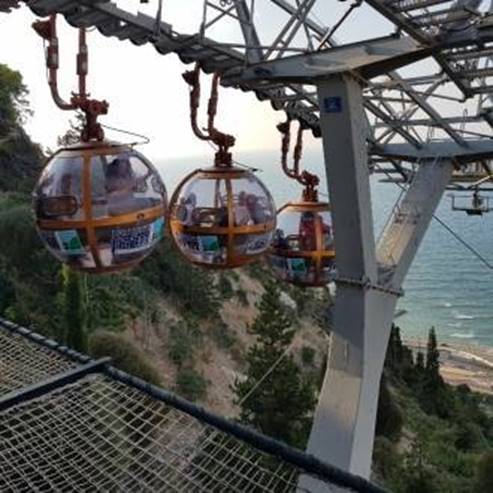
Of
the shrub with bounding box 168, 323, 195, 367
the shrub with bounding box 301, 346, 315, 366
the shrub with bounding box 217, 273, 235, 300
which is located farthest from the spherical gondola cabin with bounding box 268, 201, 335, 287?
the shrub with bounding box 217, 273, 235, 300

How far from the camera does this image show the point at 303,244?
532cm

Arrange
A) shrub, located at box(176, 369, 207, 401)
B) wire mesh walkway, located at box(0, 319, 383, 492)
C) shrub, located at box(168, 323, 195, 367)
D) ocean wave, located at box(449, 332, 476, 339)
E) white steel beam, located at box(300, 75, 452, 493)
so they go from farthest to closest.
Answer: ocean wave, located at box(449, 332, 476, 339), shrub, located at box(168, 323, 195, 367), shrub, located at box(176, 369, 207, 401), white steel beam, located at box(300, 75, 452, 493), wire mesh walkway, located at box(0, 319, 383, 492)

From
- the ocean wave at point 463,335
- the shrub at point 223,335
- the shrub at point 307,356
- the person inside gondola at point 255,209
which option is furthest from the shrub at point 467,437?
the ocean wave at point 463,335

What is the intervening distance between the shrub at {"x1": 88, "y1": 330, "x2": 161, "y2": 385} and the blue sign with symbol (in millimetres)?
6460

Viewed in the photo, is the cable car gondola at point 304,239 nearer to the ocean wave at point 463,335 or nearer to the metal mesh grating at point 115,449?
the metal mesh grating at point 115,449

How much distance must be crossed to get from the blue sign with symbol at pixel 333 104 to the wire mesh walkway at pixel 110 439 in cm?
279

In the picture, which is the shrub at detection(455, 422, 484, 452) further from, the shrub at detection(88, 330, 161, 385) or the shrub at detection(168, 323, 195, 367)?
the shrub at detection(88, 330, 161, 385)

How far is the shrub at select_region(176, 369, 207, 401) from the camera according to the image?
13273 mm

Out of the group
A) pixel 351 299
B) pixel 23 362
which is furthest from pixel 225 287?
pixel 23 362

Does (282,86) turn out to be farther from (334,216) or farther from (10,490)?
(10,490)

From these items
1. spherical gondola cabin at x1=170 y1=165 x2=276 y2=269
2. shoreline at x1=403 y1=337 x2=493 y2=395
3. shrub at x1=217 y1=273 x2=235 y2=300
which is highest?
spherical gondola cabin at x1=170 y1=165 x2=276 y2=269

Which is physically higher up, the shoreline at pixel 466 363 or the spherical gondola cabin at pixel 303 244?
the spherical gondola cabin at pixel 303 244

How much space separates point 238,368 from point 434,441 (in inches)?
181

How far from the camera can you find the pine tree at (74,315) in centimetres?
1134
